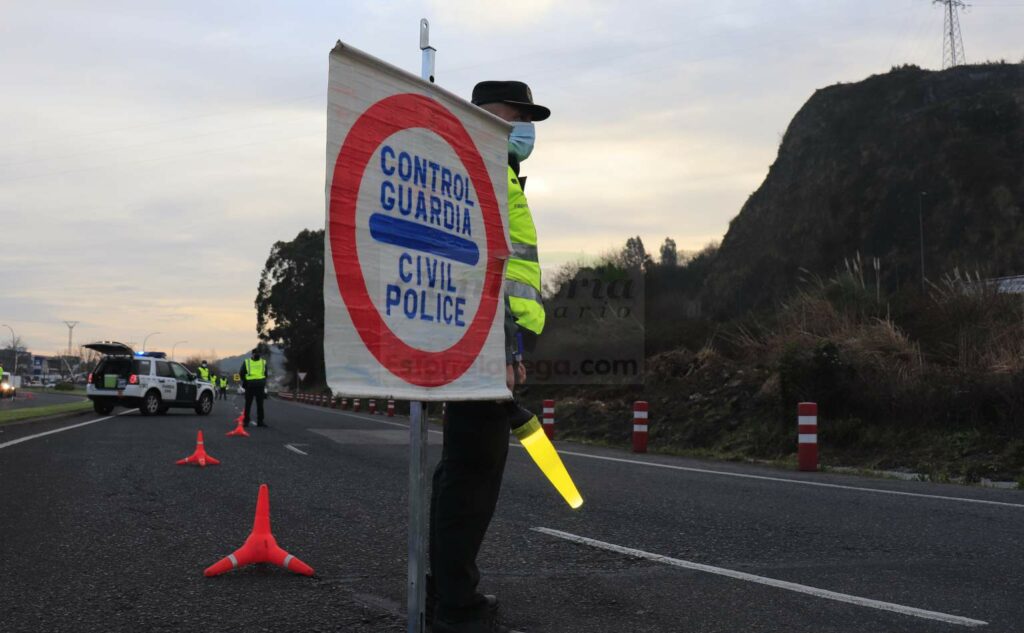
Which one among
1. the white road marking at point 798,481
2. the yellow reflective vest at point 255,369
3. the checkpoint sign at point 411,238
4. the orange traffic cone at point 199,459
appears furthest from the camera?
the yellow reflective vest at point 255,369

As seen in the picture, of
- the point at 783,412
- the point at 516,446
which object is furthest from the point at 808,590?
the point at 783,412

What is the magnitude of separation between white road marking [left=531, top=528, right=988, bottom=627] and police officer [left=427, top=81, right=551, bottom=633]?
154 cm

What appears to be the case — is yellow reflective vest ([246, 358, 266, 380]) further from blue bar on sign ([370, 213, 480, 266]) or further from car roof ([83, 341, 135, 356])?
blue bar on sign ([370, 213, 480, 266])

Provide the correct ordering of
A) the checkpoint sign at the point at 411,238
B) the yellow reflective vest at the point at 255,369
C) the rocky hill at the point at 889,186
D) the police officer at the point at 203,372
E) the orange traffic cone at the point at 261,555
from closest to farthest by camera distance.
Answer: the checkpoint sign at the point at 411,238 < the orange traffic cone at the point at 261,555 < the yellow reflective vest at the point at 255,369 < the police officer at the point at 203,372 < the rocky hill at the point at 889,186

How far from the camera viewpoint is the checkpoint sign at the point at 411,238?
2.44 m

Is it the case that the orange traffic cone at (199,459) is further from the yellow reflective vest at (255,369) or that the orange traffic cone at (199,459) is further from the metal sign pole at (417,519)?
the yellow reflective vest at (255,369)

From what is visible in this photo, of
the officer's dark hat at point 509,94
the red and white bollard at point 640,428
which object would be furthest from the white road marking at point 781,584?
the red and white bollard at point 640,428

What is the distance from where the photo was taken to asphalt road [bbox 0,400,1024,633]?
3.53 meters

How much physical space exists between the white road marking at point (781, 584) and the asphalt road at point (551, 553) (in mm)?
15

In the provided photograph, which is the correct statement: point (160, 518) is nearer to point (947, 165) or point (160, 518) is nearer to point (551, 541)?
point (551, 541)

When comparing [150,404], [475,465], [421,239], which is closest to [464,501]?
[475,465]

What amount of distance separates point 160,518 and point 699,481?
510 centimetres

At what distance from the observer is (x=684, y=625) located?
3393 mm

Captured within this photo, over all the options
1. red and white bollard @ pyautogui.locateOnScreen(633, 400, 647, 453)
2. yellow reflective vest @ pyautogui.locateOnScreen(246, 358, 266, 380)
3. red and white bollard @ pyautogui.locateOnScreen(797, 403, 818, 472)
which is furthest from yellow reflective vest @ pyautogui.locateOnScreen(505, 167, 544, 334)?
yellow reflective vest @ pyautogui.locateOnScreen(246, 358, 266, 380)
